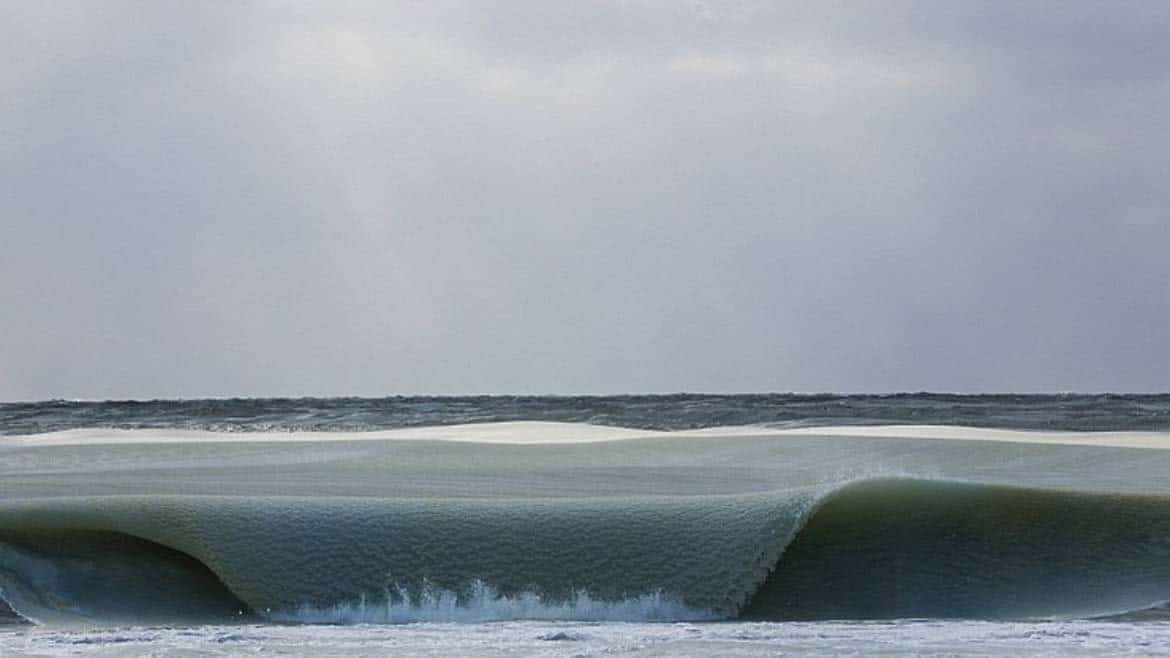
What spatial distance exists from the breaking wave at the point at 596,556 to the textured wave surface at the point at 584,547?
0.01m

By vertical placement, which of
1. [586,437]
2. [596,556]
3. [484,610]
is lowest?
[484,610]

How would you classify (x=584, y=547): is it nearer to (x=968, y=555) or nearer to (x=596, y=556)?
(x=596, y=556)

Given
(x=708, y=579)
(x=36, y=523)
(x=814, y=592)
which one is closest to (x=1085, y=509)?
(x=814, y=592)

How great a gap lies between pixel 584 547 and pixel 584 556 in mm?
85

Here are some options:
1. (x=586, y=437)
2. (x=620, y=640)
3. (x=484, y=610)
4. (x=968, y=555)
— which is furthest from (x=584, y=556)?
(x=586, y=437)

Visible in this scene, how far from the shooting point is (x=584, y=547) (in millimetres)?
11023

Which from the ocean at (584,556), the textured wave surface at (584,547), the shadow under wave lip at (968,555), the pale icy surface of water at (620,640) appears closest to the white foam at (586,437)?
the ocean at (584,556)

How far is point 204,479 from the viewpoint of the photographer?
12773 mm

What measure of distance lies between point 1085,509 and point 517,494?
3848 millimetres

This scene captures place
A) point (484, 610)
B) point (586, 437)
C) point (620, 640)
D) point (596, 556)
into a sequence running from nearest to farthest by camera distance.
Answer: point (620, 640), point (484, 610), point (596, 556), point (586, 437)

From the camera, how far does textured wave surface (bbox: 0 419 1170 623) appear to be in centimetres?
1080

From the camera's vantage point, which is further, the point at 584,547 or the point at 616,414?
the point at 616,414

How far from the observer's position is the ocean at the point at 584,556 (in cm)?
957

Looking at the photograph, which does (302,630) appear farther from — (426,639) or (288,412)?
(288,412)
